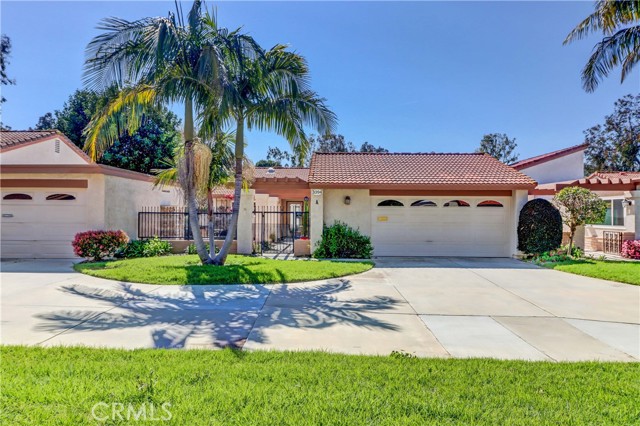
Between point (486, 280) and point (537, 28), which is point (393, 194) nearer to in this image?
point (486, 280)

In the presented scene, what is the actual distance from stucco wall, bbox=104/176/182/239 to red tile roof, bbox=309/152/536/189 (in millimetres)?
6651

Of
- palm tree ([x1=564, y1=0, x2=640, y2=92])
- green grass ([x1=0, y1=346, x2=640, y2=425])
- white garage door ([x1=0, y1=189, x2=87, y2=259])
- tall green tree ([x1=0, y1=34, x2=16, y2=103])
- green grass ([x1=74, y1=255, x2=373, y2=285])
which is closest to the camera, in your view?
green grass ([x1=0, y1=346, x2=640, y2=425])

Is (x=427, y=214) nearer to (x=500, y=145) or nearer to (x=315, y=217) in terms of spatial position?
(x=315, y=217)

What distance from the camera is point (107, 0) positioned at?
9.66 metres

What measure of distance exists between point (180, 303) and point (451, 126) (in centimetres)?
2656

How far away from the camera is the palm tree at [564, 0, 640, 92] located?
1128cm

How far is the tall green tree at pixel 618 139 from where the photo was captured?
31766mm

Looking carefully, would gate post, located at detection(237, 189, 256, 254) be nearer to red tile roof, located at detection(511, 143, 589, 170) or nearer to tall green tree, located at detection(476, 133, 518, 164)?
red tile roof, located at detection(511, 143, 589, 170)

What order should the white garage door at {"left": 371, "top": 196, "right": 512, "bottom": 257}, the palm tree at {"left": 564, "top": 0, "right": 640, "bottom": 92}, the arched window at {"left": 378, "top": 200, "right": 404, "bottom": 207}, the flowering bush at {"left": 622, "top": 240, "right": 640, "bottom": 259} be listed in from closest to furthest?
the palm tree at {"left": 564, "top": 0, "right": 640, "bottom": 92}, the flowering bush at {"left": 622, "top": 240, "right": 640, "bottom": 259}, the white garage door at {"left": 371, "top": 196, "right": 512, "bottom": 257}, the arched window at {"left": 378, "top": 200, "right": 404, "bottom": 207}

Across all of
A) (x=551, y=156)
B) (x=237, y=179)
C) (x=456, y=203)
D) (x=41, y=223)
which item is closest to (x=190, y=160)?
(x=237, y=179)

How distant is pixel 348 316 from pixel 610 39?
14.3 meters

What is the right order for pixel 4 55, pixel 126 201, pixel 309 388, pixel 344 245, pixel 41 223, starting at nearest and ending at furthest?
pixel 309 388 < pixel 41 223 < pixel 344 245 < pixel 126 201 < pixel 4 55

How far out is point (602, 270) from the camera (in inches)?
415

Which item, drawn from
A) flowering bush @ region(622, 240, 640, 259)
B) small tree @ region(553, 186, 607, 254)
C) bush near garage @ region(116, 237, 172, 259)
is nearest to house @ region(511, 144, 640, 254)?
flowering bush @ region(622, 240, 640, 259)
